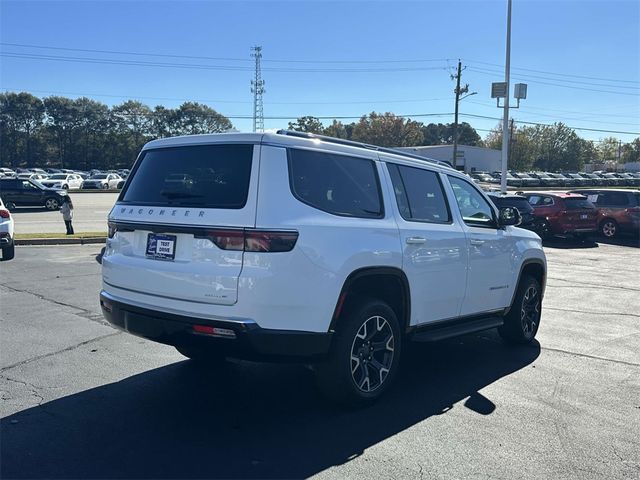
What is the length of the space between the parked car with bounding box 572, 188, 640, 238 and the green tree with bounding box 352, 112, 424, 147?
251 ft

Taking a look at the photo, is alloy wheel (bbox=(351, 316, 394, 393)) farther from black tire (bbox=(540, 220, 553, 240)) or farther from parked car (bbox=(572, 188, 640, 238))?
parked car (bbox=(572, 188, 640, 238))

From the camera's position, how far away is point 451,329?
210 inches

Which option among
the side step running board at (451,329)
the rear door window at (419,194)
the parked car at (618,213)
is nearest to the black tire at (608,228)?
the parked car at (618,213)

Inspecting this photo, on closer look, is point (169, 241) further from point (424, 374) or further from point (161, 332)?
point (424, 374)

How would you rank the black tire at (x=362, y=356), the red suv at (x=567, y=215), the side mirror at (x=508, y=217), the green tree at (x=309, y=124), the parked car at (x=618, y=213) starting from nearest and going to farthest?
the black tire at (x=362, y=356)
the side mirror at (x=508, y=217)
the red suv at (x=567, y=215)
the parked car at (x=618, y=213)
the green tree at (x=309, y=124)

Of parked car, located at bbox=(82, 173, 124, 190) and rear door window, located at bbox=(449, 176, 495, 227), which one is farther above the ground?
parked car, located at bbox=(82, 173, 124, 190)

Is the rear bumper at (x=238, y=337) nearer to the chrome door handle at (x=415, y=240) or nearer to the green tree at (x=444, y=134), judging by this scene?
the chrome door handle at (x=415, y=240)

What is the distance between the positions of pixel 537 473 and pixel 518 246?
325 cm

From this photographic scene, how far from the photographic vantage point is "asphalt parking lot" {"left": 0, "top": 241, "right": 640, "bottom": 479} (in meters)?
3.54

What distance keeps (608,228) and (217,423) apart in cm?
1986

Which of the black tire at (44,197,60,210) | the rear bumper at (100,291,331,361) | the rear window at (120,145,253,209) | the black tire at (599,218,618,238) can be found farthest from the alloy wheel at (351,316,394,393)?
the black tire at (44,197,60,210)

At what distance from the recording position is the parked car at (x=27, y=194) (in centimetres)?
2864

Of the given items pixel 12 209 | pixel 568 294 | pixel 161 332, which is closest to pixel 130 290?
pixel 161 332

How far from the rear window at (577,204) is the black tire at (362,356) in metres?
16.7
